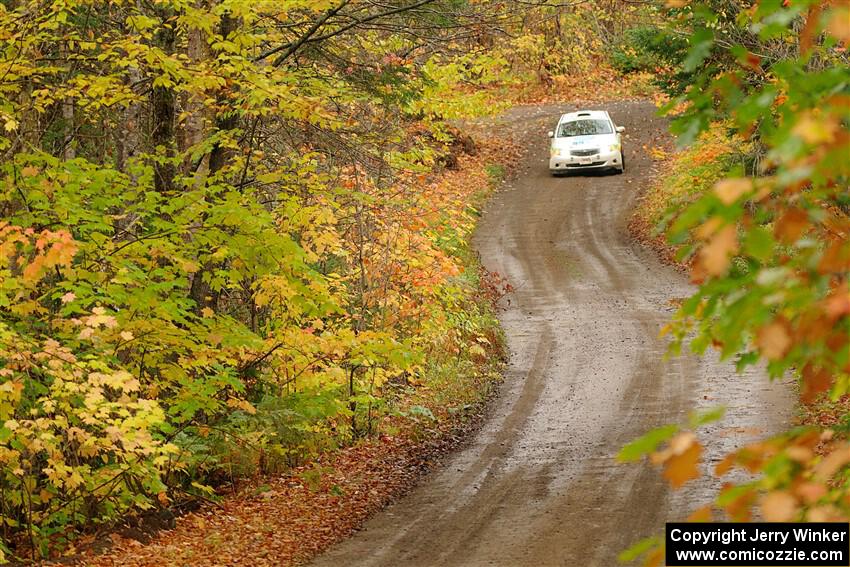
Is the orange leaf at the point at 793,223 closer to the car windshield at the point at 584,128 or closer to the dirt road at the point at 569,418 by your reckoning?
the dirt road at the point at 569,418

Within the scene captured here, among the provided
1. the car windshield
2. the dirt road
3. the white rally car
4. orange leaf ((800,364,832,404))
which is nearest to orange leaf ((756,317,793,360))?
orange leaf ((800,364,832,404))

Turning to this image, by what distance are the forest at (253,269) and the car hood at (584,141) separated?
54.2 ft

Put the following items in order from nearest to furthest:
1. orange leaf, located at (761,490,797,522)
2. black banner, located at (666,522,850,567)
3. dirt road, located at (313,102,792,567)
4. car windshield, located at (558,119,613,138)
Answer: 1. orange leaf, located at (761,490,797,522)
2. black banner, located at (666,522,850,567)
3. dirt road, located at (313,102,792,567)
4. car windshield, located at (558,119,613,138)

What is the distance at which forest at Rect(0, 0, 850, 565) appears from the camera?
108 inches

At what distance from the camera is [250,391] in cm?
1230

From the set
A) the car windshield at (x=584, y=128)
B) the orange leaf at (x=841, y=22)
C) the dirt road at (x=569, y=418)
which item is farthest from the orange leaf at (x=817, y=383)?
the car windshield at (x=584, y=128)

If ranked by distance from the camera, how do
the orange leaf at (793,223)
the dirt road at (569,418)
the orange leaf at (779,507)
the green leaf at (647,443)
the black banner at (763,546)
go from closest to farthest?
the orange leaf at (779,507), the orange leaf at (793,223), the green leaf at (647,443), the black banner at (763,546), the dirt road at (569,418)

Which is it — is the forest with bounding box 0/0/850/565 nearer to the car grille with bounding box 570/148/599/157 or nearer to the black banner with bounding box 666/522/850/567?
the black banner with bounding box 666/522/850/567

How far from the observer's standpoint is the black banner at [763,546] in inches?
158

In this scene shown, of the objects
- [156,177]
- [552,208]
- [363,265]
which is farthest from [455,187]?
[156,177]

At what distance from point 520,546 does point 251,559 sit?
2.55 m

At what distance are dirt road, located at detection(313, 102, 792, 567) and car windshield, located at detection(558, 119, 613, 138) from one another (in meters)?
5.00

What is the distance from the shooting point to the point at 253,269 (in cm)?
1008

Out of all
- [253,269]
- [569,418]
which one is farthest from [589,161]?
[253,269]
